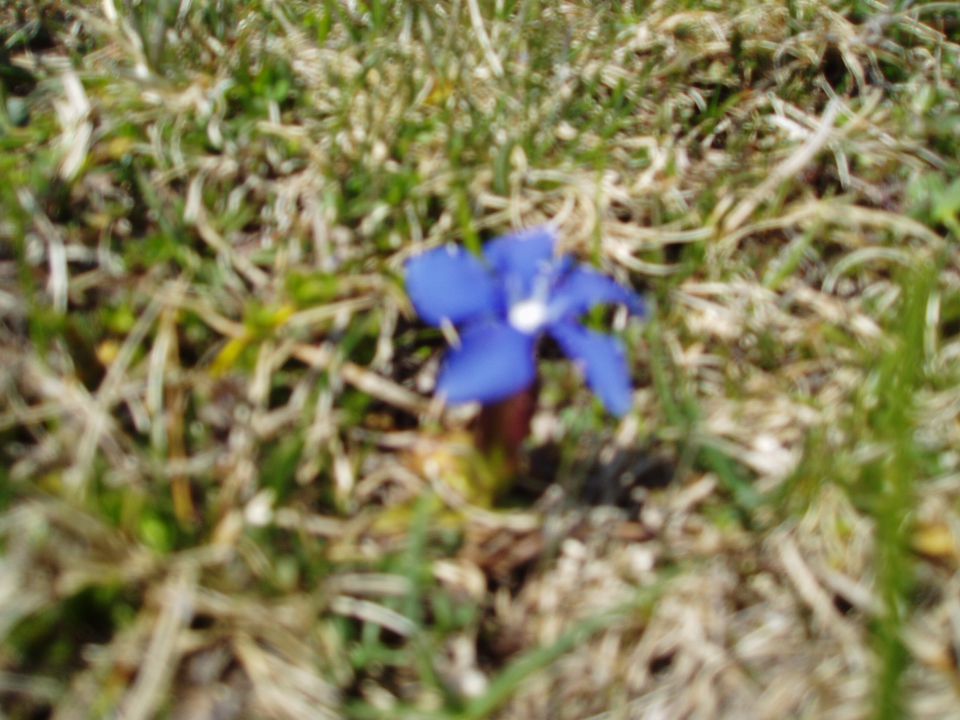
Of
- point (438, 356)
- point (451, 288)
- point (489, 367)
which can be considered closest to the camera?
point (489, 367)

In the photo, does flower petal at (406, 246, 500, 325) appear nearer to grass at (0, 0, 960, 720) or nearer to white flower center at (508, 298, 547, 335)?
white flower center at (508, 298, 547, 335)

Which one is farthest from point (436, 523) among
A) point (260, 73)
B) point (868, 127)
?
point (868, 127)

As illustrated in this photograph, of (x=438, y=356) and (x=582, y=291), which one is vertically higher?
(x=582, y=291)

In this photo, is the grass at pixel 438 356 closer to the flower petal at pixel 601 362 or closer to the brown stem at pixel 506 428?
the brown stem at pixel 506 428

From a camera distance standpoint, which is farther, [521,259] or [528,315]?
[521,259]

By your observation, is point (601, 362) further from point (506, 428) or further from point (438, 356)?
point (438, 356)

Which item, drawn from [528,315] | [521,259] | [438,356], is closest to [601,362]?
[528,315]

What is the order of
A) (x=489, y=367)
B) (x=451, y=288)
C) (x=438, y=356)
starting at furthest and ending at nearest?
1. (x=438, y=356)
2. (x=451, y=288)
3. (x=489, y=367)

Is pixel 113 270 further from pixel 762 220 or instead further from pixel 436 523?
pixel 762 220
